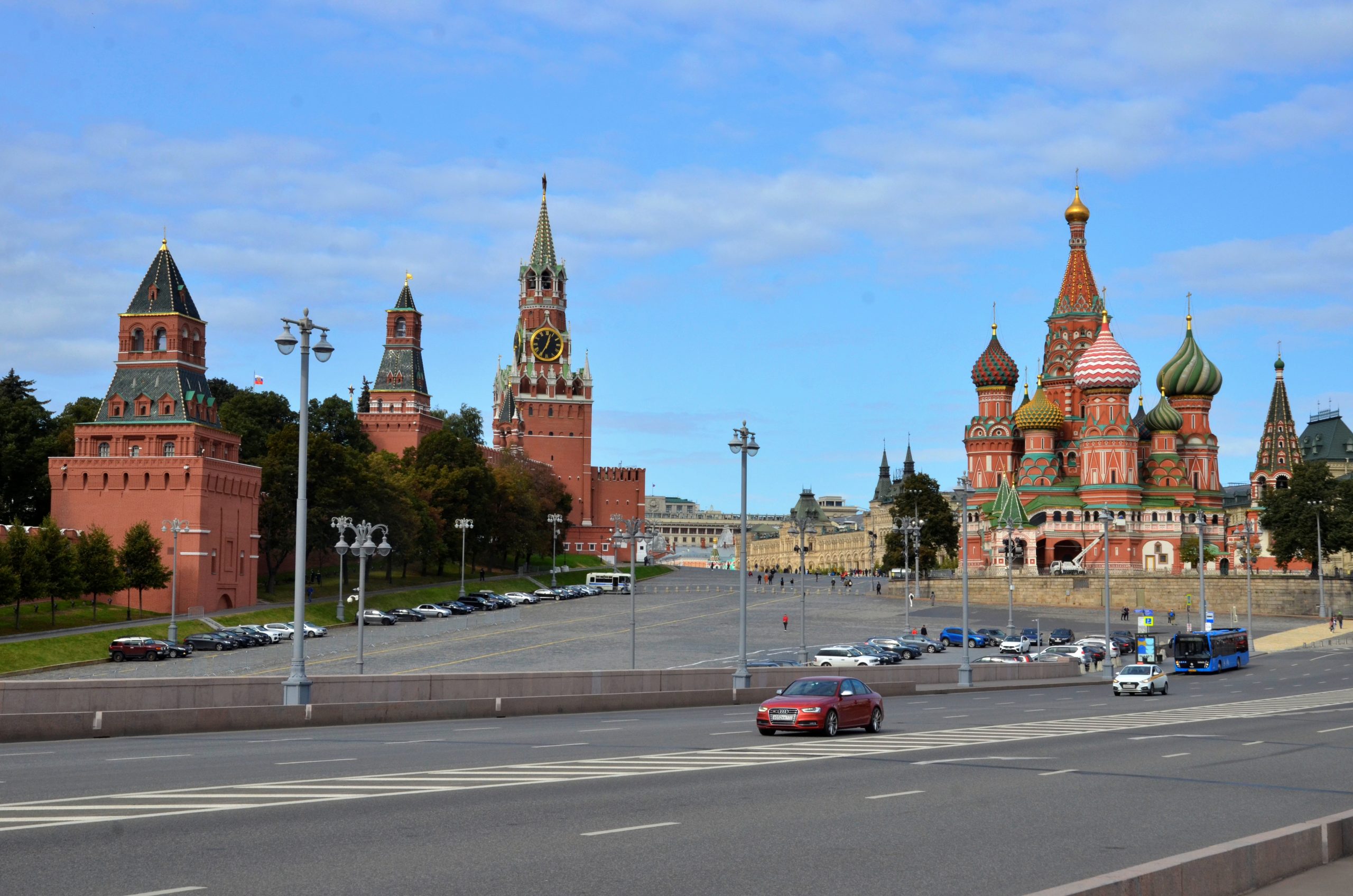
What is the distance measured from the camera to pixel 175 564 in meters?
76.5

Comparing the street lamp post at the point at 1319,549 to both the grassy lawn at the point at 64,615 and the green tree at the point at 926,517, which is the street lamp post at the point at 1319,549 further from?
the grassy lawn at the point at 64,615

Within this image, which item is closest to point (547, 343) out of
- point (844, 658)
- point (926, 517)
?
point (926, 517)

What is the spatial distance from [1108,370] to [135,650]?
89.9 metres

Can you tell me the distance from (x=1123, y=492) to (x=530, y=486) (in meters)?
57.9

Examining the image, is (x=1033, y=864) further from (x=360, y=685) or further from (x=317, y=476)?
(x=317, y=476)

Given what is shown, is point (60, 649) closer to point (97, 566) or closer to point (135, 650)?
point (135, 650)

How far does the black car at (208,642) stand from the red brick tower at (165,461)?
1698 cm

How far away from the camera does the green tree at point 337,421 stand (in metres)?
128

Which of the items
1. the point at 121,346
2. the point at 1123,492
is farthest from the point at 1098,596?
the point at 121,346

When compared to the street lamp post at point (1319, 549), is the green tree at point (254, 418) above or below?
above

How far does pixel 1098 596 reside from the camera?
352 feet

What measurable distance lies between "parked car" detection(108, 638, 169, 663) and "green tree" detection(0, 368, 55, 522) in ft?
124

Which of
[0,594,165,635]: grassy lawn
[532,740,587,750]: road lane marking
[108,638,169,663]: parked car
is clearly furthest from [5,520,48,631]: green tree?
[532,740,587,750]: road lane marking

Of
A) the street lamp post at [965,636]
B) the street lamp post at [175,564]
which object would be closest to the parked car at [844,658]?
the street lamp post at [965,636]
